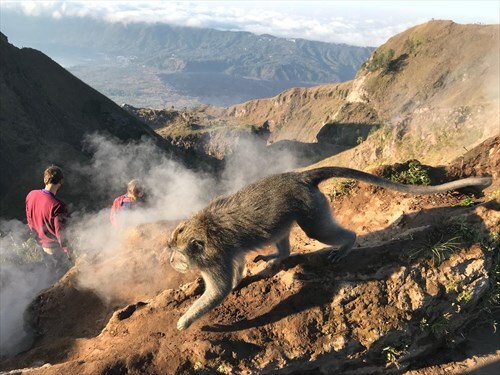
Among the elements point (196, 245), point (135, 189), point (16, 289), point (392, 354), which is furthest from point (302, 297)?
point (16, 289)

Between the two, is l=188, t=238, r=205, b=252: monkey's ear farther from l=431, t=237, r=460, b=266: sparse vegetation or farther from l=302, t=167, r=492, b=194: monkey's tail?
l=431, t=237, r=460, b=266: sparse vegetation

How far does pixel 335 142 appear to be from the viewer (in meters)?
62.8

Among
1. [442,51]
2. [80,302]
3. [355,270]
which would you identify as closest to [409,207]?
[355,270]

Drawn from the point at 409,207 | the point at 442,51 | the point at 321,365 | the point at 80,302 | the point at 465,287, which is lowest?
the point at 80,302

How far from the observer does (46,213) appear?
764 cm

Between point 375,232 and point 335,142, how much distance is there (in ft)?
186

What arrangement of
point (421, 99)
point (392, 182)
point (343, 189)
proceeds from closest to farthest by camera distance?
point (392, 182) < point (343, 189) < point (421, 99)

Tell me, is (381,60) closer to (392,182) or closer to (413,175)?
(413,175)

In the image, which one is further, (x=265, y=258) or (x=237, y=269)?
(x=265, y=258)

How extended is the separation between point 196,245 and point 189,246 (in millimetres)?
99

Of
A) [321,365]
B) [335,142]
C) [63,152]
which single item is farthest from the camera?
→ [335,142]

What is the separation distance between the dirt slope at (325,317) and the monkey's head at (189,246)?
0.84m

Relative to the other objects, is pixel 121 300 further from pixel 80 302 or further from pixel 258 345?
pixel 258 345

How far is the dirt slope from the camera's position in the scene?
5.28 metres
